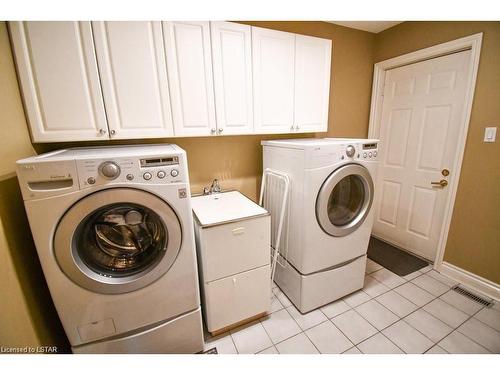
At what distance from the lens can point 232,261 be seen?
1392 millimetres

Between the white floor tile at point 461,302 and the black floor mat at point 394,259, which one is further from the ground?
the black floor mat at point 394,259

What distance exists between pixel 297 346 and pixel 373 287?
973 mm

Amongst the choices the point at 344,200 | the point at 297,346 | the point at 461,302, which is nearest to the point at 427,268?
the point at 461,302

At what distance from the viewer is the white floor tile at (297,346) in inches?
54.8

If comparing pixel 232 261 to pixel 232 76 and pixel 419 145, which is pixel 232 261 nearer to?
pixel 232 76

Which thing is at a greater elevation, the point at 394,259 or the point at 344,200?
the point at 344,200

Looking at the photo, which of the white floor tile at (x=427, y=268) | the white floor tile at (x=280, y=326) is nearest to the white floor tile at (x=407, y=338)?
the white floor tile at (x=280, y=326)

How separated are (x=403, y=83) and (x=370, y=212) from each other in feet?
5.21

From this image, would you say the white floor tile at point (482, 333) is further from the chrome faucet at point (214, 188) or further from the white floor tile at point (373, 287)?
the chrome faucet at point (214, 188)

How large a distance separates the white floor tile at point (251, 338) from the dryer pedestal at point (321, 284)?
0.36 metres

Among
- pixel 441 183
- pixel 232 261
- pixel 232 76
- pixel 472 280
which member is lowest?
pixel 472 280
